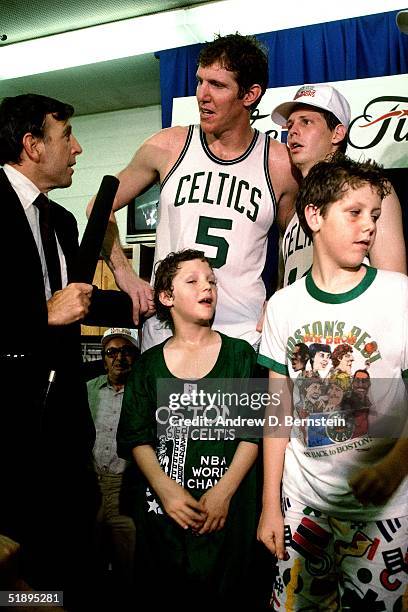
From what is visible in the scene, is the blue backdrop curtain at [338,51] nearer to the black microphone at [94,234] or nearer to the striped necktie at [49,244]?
the striped necktie at [49,244]

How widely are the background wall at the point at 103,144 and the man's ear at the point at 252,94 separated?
2.96 metres

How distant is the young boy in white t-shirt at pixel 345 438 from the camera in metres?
1.16

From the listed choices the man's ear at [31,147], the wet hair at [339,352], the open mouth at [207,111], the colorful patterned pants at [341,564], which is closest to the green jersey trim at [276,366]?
the wet hair at [339,352]

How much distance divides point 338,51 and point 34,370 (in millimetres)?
2789

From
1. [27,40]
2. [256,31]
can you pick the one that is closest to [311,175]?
[256,31]

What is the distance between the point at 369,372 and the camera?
118cm

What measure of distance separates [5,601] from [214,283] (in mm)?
966

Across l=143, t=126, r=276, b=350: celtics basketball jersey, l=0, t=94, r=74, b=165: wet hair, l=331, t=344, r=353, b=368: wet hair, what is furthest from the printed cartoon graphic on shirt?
l=0, t=94, r=74, b=165: wet hair

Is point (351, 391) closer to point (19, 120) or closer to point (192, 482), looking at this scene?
point (192, 482)

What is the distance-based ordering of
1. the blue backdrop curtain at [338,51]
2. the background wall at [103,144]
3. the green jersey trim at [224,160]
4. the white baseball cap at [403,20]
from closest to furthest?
the white baseball cap at [403,20] → the green jersey trim at [224,160] → the blue backdrop curtain at [338,51] → the background wall at [103,144]

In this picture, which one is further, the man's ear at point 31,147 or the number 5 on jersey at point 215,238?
the man's ear at point 31,147

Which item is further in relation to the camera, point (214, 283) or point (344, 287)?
point (214, 283)

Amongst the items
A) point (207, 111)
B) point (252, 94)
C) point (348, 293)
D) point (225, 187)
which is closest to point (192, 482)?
point (348, 293)

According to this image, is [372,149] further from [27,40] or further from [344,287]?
[27,40]
